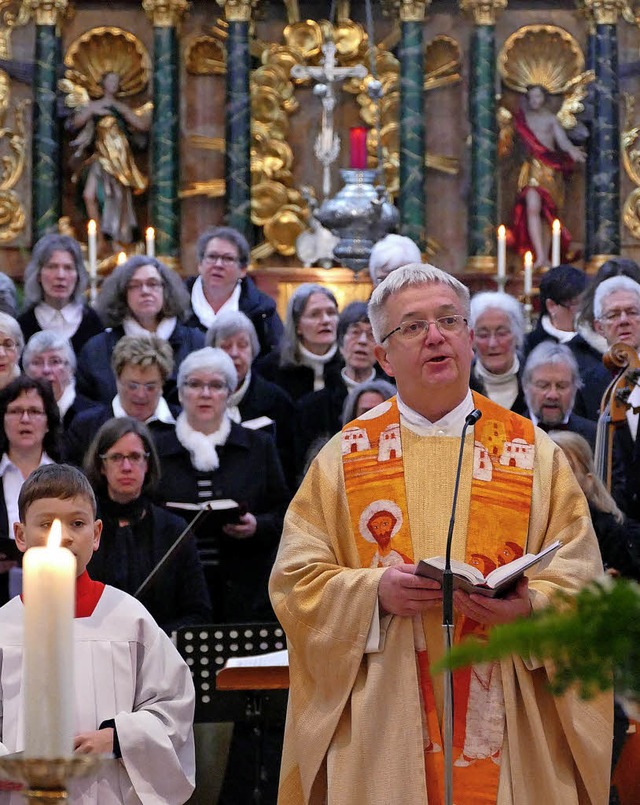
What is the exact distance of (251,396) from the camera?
7.75m

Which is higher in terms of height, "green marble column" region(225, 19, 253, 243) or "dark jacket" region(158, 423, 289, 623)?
"green marble column" region(225, 19, 253, 243)

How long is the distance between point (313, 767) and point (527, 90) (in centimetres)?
1237

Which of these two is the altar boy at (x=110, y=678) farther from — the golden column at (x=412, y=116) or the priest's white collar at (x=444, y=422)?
the golden column at (x=412, y=116)

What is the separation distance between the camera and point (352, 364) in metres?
7.62

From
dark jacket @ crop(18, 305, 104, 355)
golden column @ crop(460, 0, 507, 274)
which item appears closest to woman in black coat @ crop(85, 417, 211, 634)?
dark jacket @ crop(18, 305, 104, 355)

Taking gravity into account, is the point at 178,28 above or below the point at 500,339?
above

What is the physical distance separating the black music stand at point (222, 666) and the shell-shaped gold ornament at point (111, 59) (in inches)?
407

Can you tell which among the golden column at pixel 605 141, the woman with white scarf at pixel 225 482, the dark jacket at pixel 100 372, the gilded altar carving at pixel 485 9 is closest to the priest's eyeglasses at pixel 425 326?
the woman with white scarf at pixel 225 482

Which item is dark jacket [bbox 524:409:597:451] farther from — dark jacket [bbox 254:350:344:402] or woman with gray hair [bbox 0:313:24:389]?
woman with gray hair [bbox 0:313:24:389]

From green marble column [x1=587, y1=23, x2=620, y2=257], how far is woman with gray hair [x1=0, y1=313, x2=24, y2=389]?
332 inches

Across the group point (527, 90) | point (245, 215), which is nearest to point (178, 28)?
point (245, 215)

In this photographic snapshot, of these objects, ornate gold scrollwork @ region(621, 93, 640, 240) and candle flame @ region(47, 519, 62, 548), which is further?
ornate gold scrollwork @ region(621, 93, 640, 240)

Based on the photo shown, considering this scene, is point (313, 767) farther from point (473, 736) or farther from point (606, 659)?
point (606, 659)

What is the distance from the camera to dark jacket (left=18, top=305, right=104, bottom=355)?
8219mm
